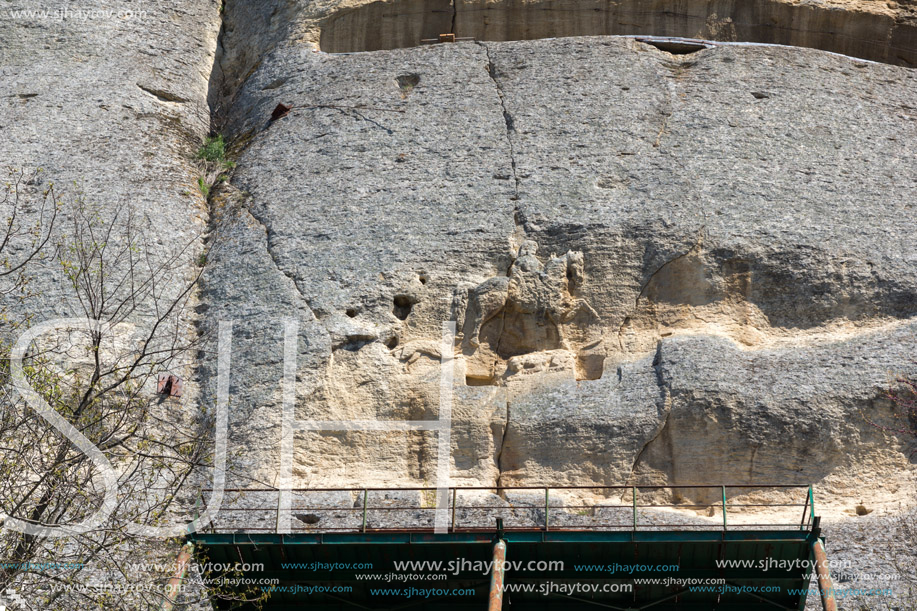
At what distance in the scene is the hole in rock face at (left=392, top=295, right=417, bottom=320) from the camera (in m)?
16.3

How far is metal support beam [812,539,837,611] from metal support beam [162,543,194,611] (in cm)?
596

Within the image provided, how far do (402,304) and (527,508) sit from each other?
3523 millimetres

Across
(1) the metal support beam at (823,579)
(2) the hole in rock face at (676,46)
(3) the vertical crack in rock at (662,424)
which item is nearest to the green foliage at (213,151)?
(2) the hole in rock face at (676,46)

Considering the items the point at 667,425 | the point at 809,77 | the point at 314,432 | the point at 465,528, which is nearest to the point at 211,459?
the point at 314,432

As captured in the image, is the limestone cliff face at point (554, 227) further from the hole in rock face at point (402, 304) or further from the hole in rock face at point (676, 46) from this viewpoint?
the hole in rock face at point (676, 46)

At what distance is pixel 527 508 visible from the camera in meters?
14.1

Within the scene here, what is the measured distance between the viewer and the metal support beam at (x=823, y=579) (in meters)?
11.8

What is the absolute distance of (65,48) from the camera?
21.2 meters

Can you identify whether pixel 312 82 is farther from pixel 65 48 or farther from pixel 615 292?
pixel 615 292

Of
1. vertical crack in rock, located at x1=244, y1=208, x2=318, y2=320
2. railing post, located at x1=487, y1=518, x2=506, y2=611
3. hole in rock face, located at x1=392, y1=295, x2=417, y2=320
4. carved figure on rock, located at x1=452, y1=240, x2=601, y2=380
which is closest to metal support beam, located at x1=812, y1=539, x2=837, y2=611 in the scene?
railing post, located at x1=487, y1=518, x2=506, y2=611

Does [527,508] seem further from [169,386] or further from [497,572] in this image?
[169,386]

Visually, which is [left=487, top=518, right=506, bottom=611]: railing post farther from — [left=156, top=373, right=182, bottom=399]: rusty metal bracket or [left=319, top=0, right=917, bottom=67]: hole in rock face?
[left=319, top=0, right=917, bottom=67]: hole in rock face

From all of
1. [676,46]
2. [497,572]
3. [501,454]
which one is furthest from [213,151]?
[497,572]

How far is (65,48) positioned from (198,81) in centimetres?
220
